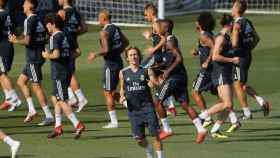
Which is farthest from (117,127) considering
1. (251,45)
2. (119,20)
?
(119,20)

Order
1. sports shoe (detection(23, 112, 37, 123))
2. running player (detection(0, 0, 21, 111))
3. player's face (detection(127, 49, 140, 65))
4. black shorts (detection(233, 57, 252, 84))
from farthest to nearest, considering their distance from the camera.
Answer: running player (detection(0, 0, 21, 111)) < black shorts (detection(233, 57, 252, 84)) < sports shoe (detection(23, 112, 37, 123)) < player's face (detection(127, 49, 140, 65))

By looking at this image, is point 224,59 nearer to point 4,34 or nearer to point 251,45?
point 251,45

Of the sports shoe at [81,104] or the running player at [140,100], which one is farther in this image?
the sports shoe at [81,104]

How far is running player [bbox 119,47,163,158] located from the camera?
17078 mm

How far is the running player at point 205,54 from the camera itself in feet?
64.3

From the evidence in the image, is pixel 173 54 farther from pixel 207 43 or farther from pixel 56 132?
pixel 56 132

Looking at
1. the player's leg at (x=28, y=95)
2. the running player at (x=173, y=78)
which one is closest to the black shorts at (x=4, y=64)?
the player's leg at (x=28, y=95)

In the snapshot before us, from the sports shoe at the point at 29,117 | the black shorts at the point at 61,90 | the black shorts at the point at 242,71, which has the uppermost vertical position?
the black shorts at the point at 61,90

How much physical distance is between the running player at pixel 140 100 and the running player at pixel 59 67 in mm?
2604

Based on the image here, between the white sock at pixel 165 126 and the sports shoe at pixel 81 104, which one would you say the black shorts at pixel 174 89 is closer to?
the white sock at pixel 165 126

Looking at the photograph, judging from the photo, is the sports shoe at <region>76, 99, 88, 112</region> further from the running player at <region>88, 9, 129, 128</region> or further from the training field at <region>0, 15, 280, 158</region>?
the running player at <region>88, 9, 129, 128</region>

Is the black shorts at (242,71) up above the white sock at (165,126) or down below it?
above

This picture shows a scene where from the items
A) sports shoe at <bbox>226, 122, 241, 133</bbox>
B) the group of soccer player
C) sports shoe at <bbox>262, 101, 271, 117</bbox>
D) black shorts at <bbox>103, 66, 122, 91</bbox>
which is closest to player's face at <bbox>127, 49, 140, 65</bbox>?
the group of soccer player

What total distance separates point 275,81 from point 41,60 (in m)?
7.88
